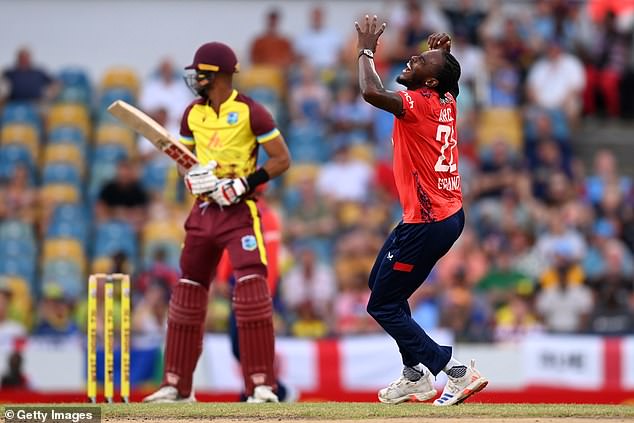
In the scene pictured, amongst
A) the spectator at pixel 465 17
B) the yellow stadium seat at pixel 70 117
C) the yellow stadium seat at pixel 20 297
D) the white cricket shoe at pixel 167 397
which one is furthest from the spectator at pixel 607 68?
the white cricket shoe at pixel 167 397

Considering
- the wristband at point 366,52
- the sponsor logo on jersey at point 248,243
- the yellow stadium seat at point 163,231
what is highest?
the wristband at point 366,52

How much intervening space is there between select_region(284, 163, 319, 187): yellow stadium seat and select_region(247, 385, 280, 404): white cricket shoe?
8.54 m

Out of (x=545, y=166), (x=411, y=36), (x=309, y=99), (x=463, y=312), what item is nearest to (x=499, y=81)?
(x=411, y=36)

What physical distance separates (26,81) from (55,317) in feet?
17.4

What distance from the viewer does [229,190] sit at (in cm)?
1098

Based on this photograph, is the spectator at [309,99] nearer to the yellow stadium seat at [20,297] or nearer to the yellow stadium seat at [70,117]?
the yellow stadium seat at [70,117]

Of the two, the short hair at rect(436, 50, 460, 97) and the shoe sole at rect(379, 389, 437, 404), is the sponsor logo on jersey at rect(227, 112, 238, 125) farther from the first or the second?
the shoe sole at rect(379, 389, 437, 404)

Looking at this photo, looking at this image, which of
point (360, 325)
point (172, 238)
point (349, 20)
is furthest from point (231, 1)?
point (360, 325)

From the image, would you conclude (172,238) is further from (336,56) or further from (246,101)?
(246,101)

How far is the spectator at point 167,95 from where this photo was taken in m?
20.3

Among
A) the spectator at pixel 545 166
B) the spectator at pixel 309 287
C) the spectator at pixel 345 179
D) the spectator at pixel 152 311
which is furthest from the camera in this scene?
the spectator at pixel 545 166

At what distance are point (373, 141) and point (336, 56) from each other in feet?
5.75

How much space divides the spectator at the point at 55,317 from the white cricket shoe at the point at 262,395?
6.17 meters

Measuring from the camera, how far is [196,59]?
11195 millimetres
